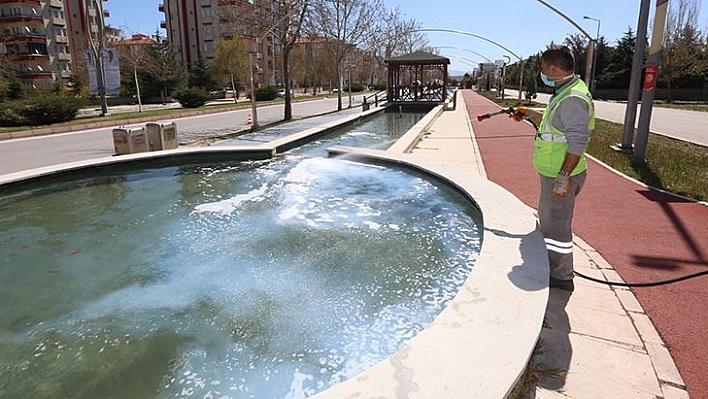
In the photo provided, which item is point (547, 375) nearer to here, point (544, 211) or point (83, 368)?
point (544, 211)

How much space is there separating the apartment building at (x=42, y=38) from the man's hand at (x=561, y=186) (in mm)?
63604

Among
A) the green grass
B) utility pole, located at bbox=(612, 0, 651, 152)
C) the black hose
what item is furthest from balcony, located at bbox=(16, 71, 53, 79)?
the black hose

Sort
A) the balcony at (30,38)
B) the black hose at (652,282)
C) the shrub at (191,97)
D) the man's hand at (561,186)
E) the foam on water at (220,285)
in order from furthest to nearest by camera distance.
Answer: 1. the balcony at (30,38)
2. the shrub at (191,97)
3. the black hose at (652,282)
4. the man's hand at (561,186)
5. the foam on water at (220,285)

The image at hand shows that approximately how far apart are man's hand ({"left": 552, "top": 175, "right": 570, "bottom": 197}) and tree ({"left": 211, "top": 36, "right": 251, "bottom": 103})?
167ft

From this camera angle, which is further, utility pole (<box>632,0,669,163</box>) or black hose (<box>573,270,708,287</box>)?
utility pole (<box>632,0,669,163</box>)

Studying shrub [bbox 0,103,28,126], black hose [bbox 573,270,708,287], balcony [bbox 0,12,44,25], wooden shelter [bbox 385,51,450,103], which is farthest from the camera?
balcony [bbox 0,12,44,25]

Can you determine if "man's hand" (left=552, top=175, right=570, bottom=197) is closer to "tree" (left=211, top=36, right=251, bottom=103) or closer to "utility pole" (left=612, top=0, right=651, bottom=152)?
"utility pole" (left=612, top=0, right=651, bottom=152)

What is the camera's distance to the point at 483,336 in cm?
243

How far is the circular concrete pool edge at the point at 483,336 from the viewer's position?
2.04 m

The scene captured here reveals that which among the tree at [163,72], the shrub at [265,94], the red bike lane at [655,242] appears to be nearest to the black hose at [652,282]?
the red bike lane at [655,242]

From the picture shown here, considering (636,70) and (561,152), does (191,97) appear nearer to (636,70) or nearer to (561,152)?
(636,70)

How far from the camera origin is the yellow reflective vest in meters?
3.26

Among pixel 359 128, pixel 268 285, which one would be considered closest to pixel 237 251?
pixel 268 285

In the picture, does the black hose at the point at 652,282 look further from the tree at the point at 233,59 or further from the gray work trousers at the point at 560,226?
the tree at the point at 233,59
